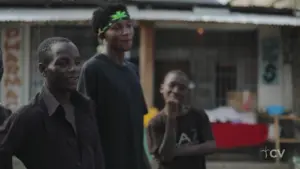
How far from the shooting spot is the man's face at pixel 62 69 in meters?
2.54

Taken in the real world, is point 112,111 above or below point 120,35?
below

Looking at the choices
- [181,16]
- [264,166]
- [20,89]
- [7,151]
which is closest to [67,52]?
[7,151]

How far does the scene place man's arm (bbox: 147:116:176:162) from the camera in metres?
3.55

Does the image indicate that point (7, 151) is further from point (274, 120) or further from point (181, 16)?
point (274, 120)

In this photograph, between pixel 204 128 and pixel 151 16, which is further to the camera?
pixel 151 16

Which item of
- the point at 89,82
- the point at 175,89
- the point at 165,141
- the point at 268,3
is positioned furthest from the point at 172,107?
the point at 268,3

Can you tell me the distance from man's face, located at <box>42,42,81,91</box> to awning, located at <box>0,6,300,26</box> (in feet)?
24.7

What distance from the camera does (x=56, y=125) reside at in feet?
8.13

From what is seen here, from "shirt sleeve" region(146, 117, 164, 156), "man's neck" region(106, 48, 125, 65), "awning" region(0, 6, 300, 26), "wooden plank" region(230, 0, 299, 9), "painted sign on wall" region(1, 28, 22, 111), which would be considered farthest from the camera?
"wooden plank" region(230, 0, 299, 9)

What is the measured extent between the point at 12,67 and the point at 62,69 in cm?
949

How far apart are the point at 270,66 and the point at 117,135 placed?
9449mm

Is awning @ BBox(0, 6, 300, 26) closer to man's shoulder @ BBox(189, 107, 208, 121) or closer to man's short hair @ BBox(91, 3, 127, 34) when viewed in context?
man's shoulder @ BBox(189, 107, 208, 121)

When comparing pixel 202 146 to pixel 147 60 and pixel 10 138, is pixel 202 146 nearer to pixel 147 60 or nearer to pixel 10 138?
pixel 10 138

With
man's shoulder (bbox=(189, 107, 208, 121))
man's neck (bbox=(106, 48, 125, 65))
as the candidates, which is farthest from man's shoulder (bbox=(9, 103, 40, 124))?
man's shoulder (bbox=(189, 107, 208, 121))
